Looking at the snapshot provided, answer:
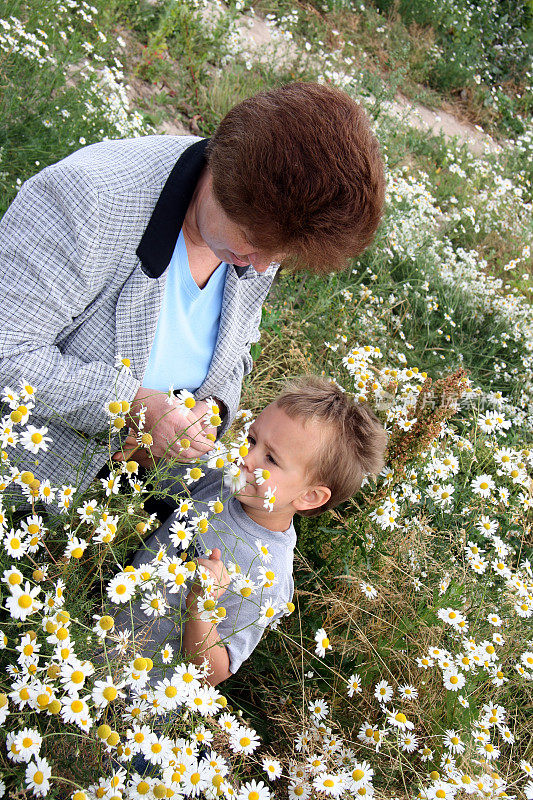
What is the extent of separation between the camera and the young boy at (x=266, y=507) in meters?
1.79

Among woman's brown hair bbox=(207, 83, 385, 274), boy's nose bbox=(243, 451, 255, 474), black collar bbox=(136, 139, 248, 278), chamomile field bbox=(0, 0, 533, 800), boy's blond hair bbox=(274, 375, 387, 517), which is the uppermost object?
woman's brown hair bbox=(207, 83, 385, 274)

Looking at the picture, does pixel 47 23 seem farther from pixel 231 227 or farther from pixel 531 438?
pixel 531 438

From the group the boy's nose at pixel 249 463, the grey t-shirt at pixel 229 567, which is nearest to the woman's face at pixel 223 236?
the boy's nose at pixel 249 463

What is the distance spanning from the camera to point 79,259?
179 cm

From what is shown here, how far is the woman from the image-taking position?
5.30 ft

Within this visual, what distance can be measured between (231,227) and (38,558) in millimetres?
992

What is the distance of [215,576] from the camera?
1.69 m

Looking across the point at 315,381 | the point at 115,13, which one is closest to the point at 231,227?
the point at 315,381

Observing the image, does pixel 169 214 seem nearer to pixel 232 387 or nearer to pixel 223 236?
pixel 223 236

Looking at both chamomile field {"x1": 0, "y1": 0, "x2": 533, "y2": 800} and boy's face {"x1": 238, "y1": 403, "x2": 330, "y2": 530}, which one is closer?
chamomile field {"x1": 0, "y1": 0, "x2": 533, "y2": 800}

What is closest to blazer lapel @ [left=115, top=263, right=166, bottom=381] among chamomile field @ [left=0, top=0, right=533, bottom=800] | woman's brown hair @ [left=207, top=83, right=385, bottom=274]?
chamomile field @ [left=0, top=0, right=533, bottom=800]

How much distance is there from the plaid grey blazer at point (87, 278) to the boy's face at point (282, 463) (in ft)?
1.35

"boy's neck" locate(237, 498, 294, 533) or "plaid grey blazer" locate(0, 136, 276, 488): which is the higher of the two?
"plaid grey blazer" locate(0, 136, 276, 488)

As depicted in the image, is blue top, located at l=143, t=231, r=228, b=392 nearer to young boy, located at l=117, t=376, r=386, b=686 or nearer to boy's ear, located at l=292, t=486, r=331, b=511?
young boy, located at l=117, t=376, r=386, b=686
